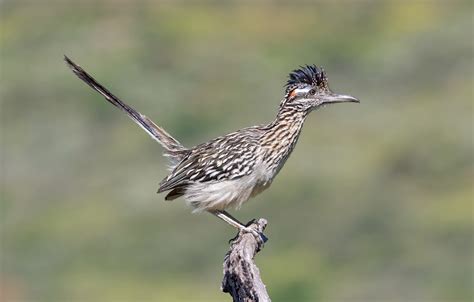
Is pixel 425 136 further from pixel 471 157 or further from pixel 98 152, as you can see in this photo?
pixel 98 152

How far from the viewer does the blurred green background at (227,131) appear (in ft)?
58.6

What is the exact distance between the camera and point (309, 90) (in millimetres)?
9781

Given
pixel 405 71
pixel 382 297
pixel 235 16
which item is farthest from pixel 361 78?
pixel 382 297

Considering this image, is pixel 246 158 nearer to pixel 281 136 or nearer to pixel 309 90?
pixel 281 136

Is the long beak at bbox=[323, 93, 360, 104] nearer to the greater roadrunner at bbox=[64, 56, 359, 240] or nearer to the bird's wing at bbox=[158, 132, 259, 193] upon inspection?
the greater roadrunner at bbox=[64, 56, 359, 240]

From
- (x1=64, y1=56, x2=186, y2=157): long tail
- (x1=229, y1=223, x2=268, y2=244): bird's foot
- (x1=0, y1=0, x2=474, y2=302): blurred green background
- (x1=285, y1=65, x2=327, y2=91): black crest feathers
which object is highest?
(x1=0, y1=0, x2=474, y2=302): blurred green background

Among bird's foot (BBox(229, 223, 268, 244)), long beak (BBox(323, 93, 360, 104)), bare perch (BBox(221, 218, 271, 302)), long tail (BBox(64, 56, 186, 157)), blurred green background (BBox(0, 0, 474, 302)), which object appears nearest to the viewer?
bare perch (BBox(221, 218, 271, 302))

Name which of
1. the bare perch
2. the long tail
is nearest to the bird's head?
the long tail

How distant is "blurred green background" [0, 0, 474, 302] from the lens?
17875 mm

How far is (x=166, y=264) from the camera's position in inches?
713

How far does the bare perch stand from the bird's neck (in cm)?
109

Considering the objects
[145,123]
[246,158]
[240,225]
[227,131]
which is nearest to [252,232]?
[240,225]

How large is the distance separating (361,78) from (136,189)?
7.02 metres

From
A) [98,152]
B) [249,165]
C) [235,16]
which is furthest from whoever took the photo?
[235,16]
